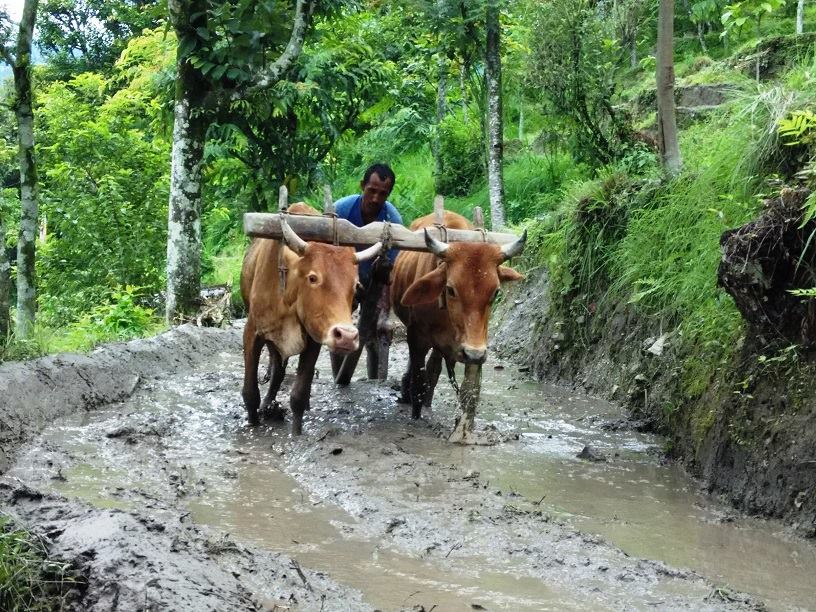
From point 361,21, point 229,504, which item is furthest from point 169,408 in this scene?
point 361,21

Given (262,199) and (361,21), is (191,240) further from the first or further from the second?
(361,21)

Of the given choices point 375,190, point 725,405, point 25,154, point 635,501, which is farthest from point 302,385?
point 25,154

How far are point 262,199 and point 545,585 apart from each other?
41.2ft

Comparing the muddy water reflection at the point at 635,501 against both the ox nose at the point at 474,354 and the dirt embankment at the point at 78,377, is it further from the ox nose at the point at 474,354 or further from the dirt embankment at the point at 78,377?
the dirt embankment at the point at 78,377

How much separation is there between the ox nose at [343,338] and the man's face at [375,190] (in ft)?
6.73

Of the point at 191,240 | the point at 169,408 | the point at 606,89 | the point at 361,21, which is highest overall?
the point at 361,21

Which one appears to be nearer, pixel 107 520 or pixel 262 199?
pixel 107 520

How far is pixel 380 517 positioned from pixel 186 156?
722cm

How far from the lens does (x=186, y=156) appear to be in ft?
36.9

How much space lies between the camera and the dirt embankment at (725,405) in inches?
201

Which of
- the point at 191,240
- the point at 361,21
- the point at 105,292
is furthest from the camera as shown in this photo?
the point at 361,21

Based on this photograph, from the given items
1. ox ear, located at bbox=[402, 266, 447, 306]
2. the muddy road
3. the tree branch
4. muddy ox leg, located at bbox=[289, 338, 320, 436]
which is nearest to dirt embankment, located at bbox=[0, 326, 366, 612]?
the muddy road

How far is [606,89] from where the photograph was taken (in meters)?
12.1

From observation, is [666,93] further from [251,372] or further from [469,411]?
[251,372]
